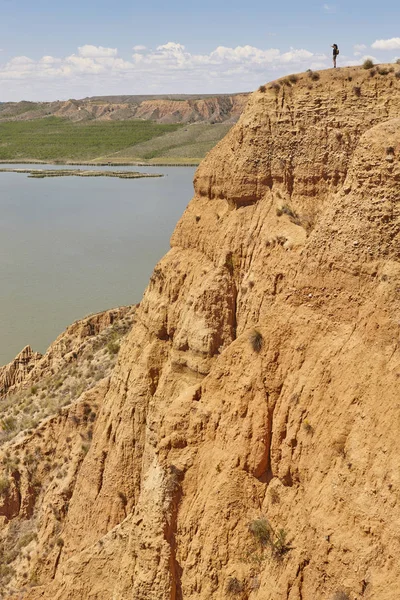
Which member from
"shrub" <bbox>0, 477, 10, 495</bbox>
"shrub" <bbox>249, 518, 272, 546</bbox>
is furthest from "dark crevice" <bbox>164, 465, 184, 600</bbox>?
"shrub" <bbox>0, 477, 10, 495</bbox>

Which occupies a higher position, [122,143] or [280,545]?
[122,143]

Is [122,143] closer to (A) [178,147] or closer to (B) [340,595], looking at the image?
(A) [178,147]

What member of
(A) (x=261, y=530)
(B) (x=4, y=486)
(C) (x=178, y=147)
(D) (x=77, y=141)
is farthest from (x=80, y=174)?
(A) (x=261, y=530)

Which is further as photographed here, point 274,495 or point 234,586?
point 274,495

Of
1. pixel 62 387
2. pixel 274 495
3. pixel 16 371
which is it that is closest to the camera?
pixel 274 495

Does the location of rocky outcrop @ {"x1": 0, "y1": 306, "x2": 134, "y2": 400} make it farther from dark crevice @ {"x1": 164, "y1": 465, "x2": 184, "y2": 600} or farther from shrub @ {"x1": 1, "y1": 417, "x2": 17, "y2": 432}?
dark crevice @ {"x1": 164, "y1": 465, "x2": 184, "y2": 600}

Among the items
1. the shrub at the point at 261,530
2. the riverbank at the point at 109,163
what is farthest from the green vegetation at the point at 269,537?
the riverbank at the point at 109,163

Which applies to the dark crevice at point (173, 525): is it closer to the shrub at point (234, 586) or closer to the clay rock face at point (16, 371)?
the shrub at point (234, 586)
